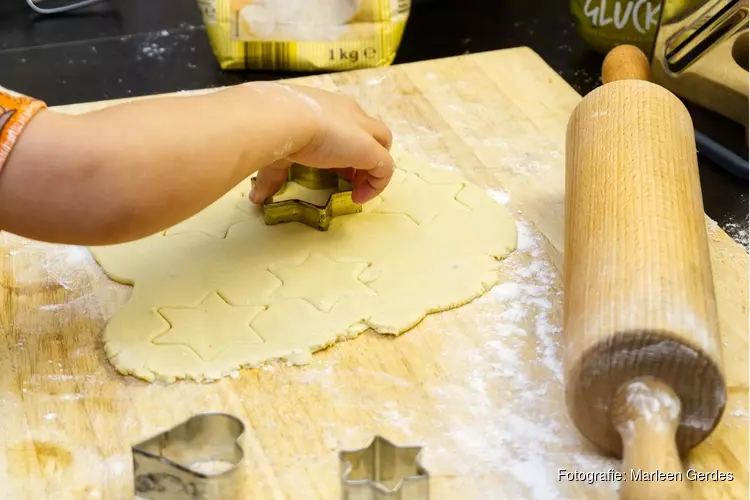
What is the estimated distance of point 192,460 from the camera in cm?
85

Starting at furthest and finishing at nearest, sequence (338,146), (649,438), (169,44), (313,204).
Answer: (169,44) → (313,204) → (338,146) → (649,438)

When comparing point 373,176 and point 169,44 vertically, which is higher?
point 373,176

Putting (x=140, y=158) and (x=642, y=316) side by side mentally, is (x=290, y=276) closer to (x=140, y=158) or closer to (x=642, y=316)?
(x=140, y=158)

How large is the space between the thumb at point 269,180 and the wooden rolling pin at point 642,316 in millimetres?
398

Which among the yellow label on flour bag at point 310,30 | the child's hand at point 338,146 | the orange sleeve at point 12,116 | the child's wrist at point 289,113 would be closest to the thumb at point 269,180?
the child's hand at point 338,146

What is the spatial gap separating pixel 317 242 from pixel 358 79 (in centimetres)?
49

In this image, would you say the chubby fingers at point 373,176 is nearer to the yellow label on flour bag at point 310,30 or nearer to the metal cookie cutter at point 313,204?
the metal cookie cutter at point 313,204

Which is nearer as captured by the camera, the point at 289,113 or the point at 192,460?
the point at 192,460

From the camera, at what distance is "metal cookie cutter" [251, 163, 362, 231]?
118 centimetres

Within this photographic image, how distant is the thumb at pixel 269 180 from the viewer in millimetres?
1182

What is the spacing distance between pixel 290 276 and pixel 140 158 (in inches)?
11.9

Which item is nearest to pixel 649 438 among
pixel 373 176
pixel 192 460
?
pixel 192 460

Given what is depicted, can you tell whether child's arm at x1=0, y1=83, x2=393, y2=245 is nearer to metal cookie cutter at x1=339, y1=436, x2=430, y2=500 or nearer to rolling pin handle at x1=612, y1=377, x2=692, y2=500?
metal cookie cutter at x1=339, y1=436, x2=430, y2=500

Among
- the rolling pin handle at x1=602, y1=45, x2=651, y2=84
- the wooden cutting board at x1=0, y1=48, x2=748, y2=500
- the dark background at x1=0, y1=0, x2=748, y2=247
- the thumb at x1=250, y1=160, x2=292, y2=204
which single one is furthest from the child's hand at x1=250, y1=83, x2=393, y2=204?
the dark background at x1=0, y1=0, x2=748, y2=247
